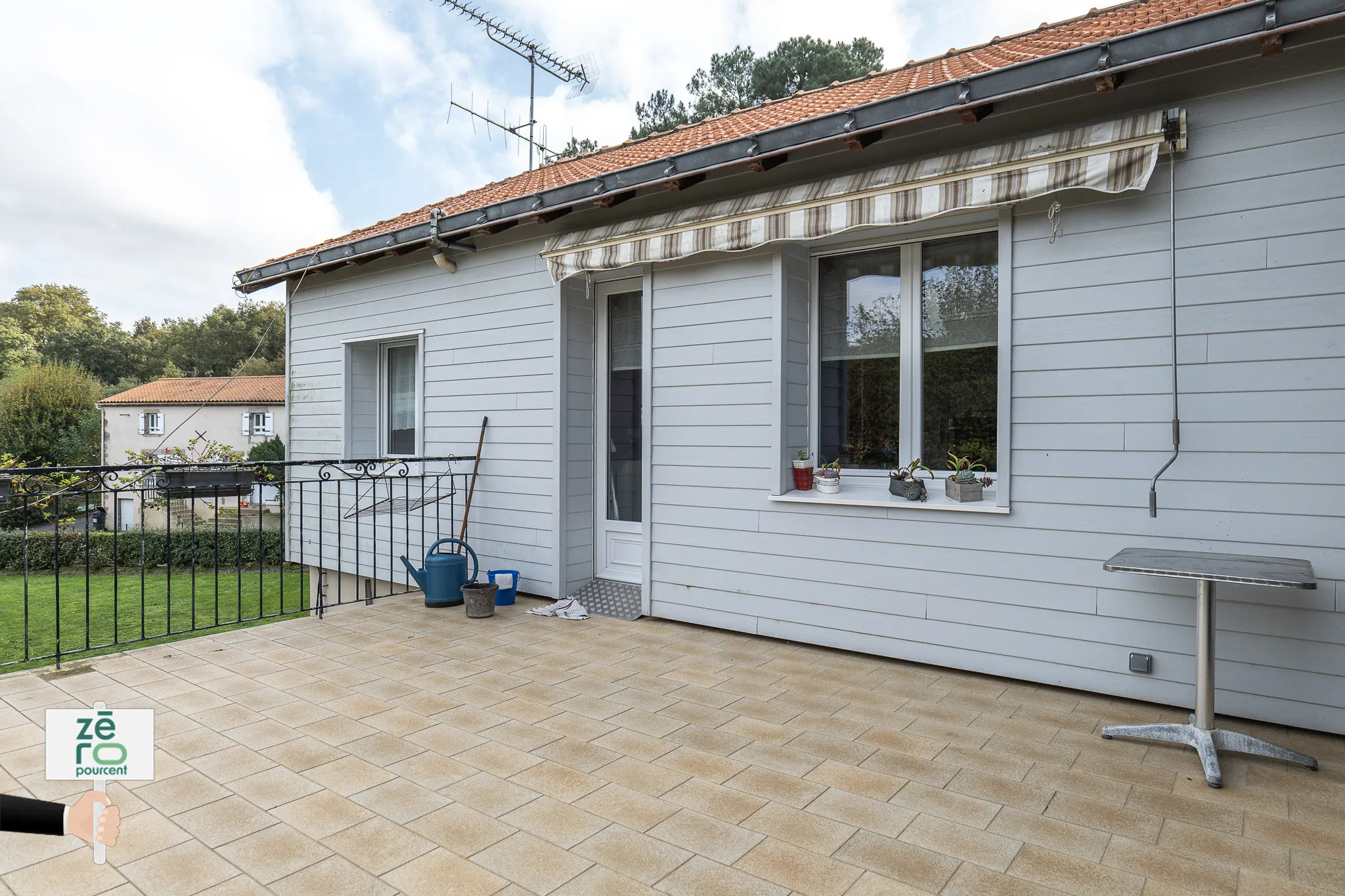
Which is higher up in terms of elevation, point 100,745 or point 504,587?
point 100,745

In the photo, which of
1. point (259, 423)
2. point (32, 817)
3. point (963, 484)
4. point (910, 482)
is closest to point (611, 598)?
point (910, 482)

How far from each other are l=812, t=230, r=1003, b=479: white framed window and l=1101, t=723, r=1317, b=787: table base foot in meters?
1.29

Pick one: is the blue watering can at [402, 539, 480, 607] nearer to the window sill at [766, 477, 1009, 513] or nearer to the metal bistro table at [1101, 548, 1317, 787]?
the window sill at [766, 477, 1009, 513]

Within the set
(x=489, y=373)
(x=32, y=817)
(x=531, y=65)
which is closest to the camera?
(x=32, y=817)

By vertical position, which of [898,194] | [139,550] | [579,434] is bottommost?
[139,550]

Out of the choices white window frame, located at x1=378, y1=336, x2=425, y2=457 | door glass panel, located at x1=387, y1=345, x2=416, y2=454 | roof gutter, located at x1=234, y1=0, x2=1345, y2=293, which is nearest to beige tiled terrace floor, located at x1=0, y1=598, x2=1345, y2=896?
roof gutter, located at x1=234, y1=0, x2=1345, y2=293

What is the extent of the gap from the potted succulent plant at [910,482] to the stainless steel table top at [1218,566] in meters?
0.99

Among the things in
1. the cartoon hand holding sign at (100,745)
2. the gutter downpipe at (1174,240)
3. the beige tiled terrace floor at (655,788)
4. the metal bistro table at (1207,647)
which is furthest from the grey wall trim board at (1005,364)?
the cartoon hand holding sign at (100,745)

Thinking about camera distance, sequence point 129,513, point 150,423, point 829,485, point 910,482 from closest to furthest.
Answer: point 910,482, point 829,485, point 150,423, point 129,513

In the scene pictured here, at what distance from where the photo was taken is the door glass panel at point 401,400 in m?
6.74

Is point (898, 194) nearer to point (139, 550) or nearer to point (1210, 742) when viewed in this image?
point (1210, 742)

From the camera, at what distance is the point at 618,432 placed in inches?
212

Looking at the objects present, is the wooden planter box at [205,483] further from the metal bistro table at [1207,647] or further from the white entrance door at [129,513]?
the white entrance door at [129,513]

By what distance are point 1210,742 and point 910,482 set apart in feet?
5.36
